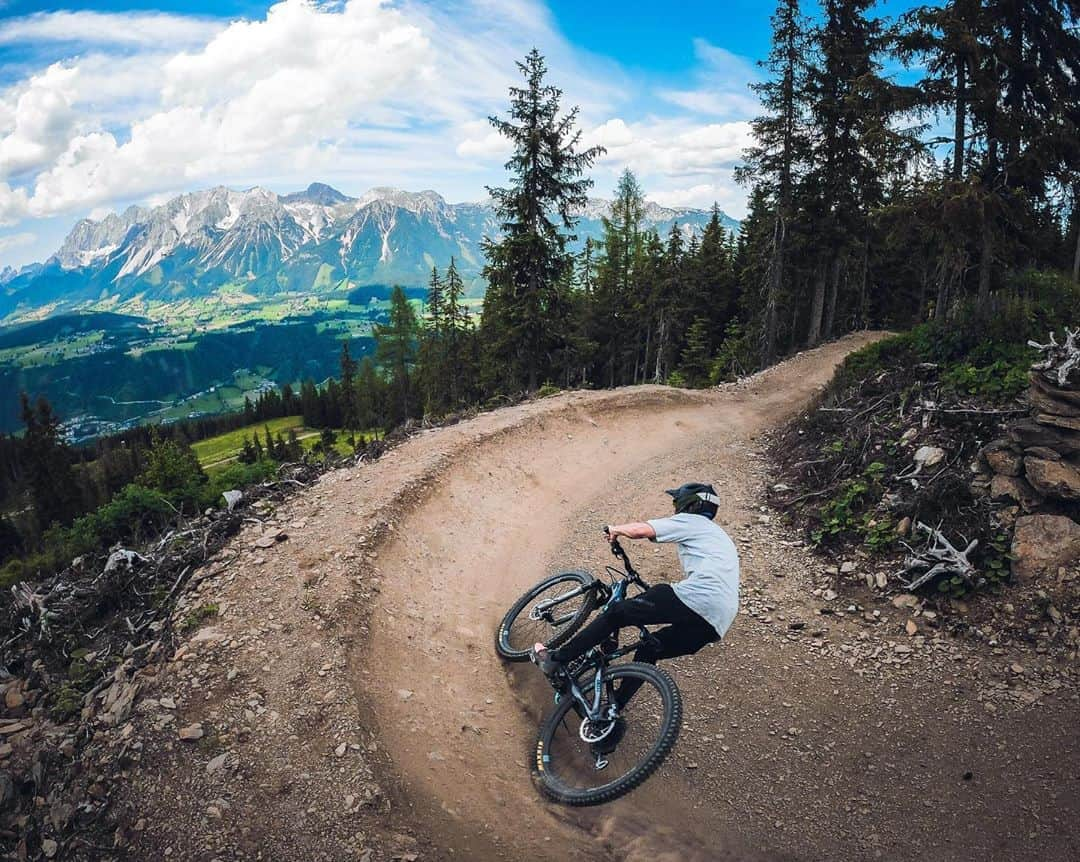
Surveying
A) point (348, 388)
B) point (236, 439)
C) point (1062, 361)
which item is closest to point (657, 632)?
point (1062, 361)

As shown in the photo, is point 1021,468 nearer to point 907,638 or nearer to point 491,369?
point 907,638

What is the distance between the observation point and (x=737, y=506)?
11.8 metres

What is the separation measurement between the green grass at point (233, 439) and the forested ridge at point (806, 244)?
46.4m

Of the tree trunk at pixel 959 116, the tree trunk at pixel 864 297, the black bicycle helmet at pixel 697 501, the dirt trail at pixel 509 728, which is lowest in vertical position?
the dirt trail at pixel 509 728

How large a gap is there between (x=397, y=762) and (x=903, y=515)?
26.8ft

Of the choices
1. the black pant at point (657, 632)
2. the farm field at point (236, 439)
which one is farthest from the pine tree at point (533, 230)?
the farm field at point (236, 439)

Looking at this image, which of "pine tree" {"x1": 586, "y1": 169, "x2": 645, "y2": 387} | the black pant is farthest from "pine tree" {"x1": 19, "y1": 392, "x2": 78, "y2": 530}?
the black pant

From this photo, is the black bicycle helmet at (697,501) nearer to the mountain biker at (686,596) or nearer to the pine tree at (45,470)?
the mountain biker at (686,596)

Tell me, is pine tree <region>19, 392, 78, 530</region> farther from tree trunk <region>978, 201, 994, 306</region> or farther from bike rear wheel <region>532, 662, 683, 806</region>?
tree trunk <region>978, 201, 994, 306</region>

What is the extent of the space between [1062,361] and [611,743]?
8595 millimetres

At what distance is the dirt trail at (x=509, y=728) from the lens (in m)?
5.10

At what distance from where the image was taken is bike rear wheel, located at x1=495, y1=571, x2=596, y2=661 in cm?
732

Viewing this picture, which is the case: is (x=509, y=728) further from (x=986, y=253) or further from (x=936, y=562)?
(x=986, y=253)

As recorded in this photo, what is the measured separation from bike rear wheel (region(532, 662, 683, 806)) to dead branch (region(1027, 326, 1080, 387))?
7452 mm
